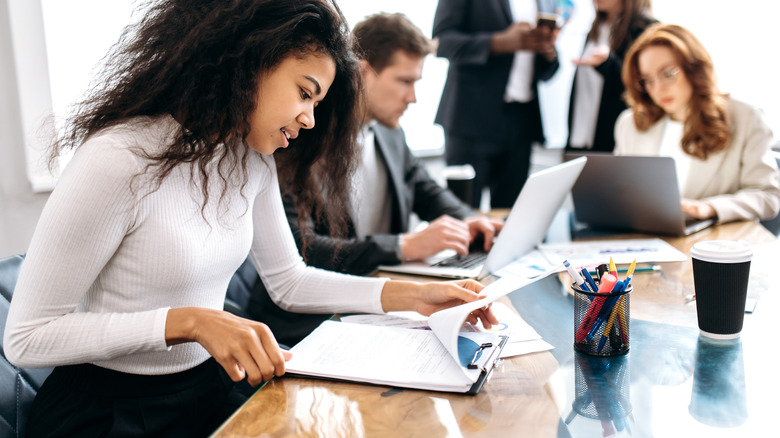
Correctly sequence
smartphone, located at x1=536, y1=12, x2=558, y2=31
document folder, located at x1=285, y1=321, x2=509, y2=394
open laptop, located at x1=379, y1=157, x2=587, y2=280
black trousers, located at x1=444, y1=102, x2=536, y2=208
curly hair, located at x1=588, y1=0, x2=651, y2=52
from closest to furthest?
document folder, located at x1=285, y1=321, x2=509, y2=394
open laptop, located at x1=379, y1=157, x2=587, y2=280
smartphone, located at x1=536, y1=12, x2=558, y2=31
curly hair, located at x1=588, y1=0, x2=651, y2=52
black trousers, located at x1=444, y1=102, x2=536, y2=208

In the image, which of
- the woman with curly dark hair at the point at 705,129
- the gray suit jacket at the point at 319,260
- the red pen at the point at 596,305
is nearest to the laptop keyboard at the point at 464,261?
the gray suit jacket at the point at 319,260

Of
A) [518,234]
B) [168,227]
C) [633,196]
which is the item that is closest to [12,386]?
[168,227]

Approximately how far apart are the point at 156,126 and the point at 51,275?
0.26 meters

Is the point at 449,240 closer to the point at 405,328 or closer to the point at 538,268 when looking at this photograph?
the point at 538,268

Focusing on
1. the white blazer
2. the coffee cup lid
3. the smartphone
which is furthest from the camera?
the smartphone

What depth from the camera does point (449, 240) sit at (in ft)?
4.70

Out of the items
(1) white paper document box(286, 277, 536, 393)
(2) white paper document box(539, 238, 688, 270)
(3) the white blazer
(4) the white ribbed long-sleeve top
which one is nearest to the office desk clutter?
(1) white paper document box(286, 277, 536, 393)

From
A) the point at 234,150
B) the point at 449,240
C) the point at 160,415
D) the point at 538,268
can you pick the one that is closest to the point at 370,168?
the point at 449,240

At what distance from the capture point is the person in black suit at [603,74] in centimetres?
255

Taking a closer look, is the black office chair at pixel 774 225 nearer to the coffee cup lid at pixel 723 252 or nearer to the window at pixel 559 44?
the window at pixel 559 44

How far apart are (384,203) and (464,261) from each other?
48 cm

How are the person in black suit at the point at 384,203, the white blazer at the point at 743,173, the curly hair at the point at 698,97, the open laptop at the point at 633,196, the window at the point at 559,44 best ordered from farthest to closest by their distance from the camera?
the window at the point at 559,44 < the curly hair at the point at 698,97 < the white blazer at the point at 743,173 < the open laptop at the point at 633,196 < the person in black suit at the point at 384,203

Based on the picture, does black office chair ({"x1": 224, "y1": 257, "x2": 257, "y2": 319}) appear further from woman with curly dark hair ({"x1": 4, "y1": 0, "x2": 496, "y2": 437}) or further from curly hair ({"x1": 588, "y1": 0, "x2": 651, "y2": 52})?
curly hair ({"x1": 588, "y1": 0, "x2": 651, "y2": 52})

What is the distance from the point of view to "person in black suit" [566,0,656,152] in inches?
100
